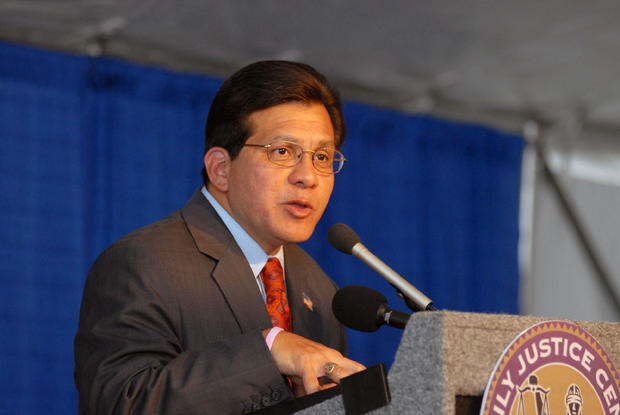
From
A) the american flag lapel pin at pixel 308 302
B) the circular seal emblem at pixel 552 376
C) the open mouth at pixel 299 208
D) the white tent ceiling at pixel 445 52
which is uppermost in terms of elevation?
the white tent ceiling at pixel 445 52

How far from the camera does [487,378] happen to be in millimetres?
939

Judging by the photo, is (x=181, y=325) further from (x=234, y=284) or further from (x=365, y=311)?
(x=365, y=311)

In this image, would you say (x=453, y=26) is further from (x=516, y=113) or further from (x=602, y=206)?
(x=602, y=206)

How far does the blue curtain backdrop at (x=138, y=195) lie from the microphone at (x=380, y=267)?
8.77 feet

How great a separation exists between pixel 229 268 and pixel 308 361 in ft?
1.63

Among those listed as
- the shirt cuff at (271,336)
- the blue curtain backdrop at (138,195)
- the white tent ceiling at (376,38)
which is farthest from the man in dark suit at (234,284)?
the blue curtain backdrop at (138,195)

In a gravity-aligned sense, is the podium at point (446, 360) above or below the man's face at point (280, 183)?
below

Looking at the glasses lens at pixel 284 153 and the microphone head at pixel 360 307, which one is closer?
the microphone head at pixel 360 307

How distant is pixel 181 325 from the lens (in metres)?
1.54

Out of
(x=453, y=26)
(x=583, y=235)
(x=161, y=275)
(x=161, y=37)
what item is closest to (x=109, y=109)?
(x=161, y=37)

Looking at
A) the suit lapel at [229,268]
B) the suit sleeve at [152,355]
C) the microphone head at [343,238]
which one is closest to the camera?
the suit sleeve at [152,355]

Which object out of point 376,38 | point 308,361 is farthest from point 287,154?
point 376,38

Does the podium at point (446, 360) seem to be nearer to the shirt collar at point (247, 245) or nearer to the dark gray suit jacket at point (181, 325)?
the dark gray suit jacket at point (181, 325)

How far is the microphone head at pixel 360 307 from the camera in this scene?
4.21ft
